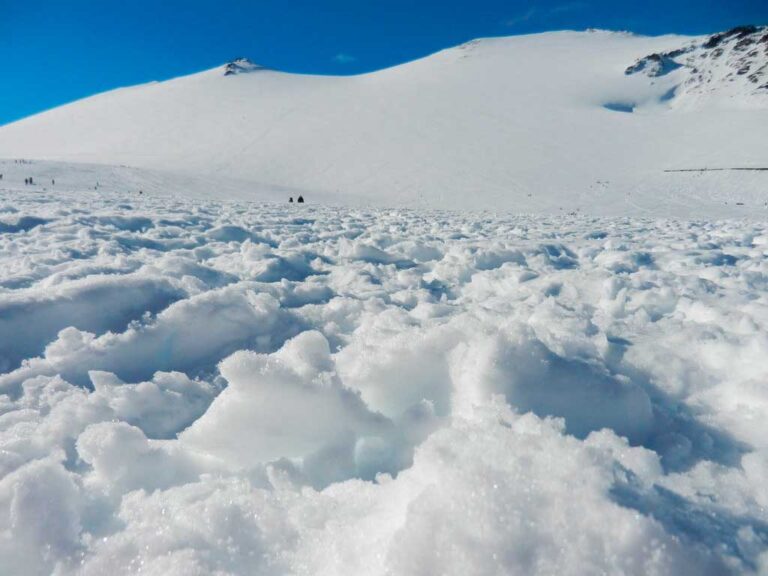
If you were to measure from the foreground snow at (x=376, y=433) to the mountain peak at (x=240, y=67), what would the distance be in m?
72.5

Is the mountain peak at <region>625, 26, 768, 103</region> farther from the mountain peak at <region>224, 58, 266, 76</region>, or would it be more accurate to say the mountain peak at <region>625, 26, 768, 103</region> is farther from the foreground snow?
the foreground snow

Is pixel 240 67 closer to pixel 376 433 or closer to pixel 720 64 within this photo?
pixel 720 64

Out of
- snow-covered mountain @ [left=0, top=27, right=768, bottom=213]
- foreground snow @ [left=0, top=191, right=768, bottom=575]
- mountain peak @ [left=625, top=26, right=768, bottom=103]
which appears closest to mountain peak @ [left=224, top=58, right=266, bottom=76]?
snow-covered mountain @ [left=0, top=27, right=768, bottom=213]

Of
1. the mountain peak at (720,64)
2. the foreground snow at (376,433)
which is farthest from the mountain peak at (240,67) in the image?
the foreground snow at (376,433)

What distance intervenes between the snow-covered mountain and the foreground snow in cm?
1772

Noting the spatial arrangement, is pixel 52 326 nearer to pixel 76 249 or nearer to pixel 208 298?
pixel 208 298

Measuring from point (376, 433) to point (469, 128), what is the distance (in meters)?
37.2

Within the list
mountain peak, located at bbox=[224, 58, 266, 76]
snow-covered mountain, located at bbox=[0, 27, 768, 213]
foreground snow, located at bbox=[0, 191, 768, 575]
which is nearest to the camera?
foreground snow, located at bbox=[0, 191, 768, 575]

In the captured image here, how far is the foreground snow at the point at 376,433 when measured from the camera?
3.86ft

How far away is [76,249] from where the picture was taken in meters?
4.32

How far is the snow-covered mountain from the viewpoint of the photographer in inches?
964

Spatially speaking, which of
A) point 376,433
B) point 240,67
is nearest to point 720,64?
point 240,67

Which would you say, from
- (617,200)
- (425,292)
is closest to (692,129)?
(617,200)

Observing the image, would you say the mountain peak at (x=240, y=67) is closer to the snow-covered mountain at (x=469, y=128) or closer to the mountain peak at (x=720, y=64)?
the snow-covered mountain at (x=469, y=128)
